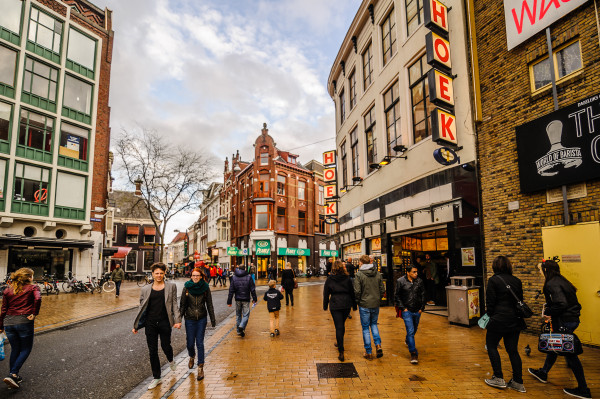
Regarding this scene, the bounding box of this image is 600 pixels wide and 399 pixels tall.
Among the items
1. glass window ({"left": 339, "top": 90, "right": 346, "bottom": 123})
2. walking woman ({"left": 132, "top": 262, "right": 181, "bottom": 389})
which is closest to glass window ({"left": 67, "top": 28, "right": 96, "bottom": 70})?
glass window ({"left": 339, "top": 90, "right": 346, "bottom": 123})

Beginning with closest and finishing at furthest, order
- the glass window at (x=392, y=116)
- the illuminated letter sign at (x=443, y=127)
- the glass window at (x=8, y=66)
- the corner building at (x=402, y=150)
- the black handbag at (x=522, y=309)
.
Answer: the black handbag at (x=522, y=309) → the illuminated letter sign at (x=443, y=127) → the corner building at (x=402, y=150) → the glass window at (x=392, y=116) → the glass window at (x=8, y=66)

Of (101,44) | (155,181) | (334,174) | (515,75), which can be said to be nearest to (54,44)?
(101,44)

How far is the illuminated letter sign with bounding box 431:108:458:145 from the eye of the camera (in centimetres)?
950

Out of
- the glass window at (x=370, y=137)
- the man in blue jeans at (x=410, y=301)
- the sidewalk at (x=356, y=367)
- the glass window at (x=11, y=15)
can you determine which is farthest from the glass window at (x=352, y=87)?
the glass window at (x=11, y=15)

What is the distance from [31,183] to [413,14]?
21933 millimetres

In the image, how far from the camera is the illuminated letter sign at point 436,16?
9977mm

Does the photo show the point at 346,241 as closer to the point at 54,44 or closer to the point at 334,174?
the point at 334,174

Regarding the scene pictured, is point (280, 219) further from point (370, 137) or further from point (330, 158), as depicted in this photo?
point (370, 137)

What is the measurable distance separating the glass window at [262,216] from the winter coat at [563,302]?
116ft

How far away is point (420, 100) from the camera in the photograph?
11992mm

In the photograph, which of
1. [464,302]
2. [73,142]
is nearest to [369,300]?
[464,302]

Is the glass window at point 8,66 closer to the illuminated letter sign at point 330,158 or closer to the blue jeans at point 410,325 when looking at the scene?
the illuminated letter sign at point 330,158

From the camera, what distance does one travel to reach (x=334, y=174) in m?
21.1

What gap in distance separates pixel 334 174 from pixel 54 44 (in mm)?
19392
